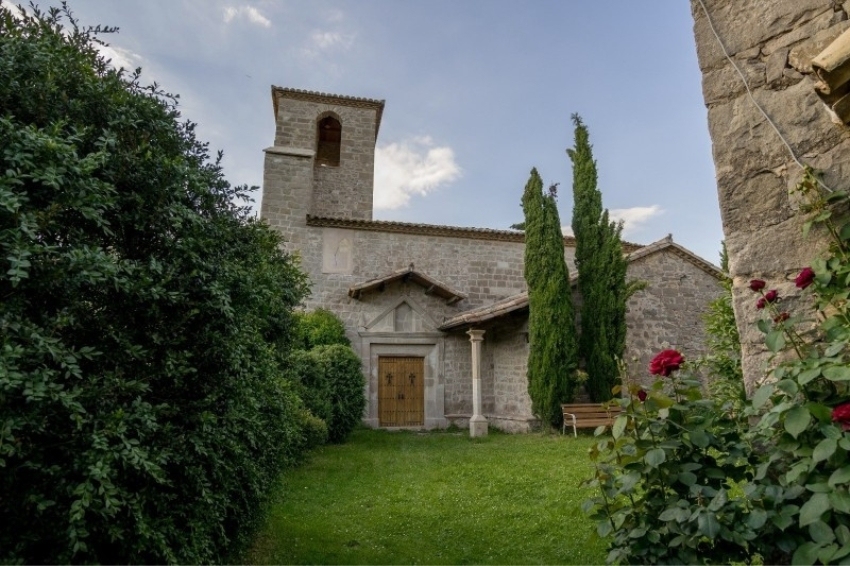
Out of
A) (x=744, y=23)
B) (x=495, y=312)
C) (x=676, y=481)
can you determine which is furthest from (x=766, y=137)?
(x=495, y=312)

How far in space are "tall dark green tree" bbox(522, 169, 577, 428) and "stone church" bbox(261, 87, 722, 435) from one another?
2.32 feet

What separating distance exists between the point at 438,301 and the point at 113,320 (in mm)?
11000

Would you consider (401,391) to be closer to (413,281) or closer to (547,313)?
(413,281)

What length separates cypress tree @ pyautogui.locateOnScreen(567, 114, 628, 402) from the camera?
1062 centimetres

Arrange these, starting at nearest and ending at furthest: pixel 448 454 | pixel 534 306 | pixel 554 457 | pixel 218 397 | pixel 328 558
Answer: pixel 218 397, pixel 328 558, pixel 554 457, pixel 448 454, pixel 534 306

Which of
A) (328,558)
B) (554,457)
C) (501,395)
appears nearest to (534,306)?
(501,395)

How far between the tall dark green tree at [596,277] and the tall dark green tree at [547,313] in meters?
0.68

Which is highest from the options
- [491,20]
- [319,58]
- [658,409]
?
[319,58]

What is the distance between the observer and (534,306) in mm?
10656

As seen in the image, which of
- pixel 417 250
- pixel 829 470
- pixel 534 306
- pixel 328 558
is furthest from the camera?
pixel 417 250

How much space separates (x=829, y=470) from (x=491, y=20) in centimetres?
583

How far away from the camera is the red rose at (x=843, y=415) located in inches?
61.5

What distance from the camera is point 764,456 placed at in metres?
1.93

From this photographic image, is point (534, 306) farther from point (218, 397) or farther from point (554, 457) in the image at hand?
point (218, 397)
